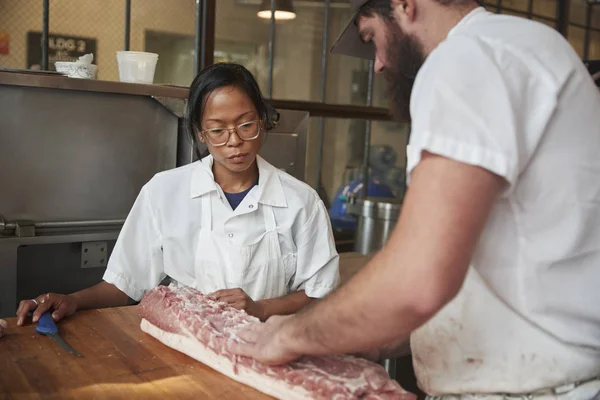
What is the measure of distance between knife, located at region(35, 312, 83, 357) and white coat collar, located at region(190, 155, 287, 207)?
2.05 feet

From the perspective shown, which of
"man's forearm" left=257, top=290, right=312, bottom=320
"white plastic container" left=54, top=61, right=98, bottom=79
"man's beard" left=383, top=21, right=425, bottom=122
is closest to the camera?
"man's beard" left=383, top=21, right=425, bottom=122

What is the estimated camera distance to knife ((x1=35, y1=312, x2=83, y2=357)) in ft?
5.41

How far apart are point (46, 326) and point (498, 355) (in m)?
1.24

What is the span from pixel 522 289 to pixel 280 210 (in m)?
1.11

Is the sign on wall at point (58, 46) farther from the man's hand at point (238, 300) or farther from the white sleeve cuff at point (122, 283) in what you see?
the man's hand at point (238, 300)

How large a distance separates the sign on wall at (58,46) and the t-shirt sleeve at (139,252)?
121cm

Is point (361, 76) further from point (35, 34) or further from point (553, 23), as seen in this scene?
point (35, 34)

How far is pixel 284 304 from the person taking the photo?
6.68 ft

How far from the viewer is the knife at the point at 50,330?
1.65 metres

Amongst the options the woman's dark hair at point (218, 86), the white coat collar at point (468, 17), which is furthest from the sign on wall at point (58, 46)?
the white coat collar at point (468, 17)

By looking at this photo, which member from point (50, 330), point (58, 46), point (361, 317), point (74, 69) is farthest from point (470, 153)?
point (58, 46)

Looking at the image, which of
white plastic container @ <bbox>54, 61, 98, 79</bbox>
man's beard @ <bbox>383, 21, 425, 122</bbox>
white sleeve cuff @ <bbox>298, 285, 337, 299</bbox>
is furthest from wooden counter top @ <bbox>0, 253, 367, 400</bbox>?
white plastic container @ <bbox>54, 61, 98, 79</bbox>

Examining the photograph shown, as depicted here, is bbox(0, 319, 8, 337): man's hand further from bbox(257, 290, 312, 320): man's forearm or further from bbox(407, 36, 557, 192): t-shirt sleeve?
bbox(407, 36, 557, 192): t-shirt sleeve

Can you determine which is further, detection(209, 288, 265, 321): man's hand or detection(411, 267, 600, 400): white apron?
detection(209, 288, 265, 321): man's hand
